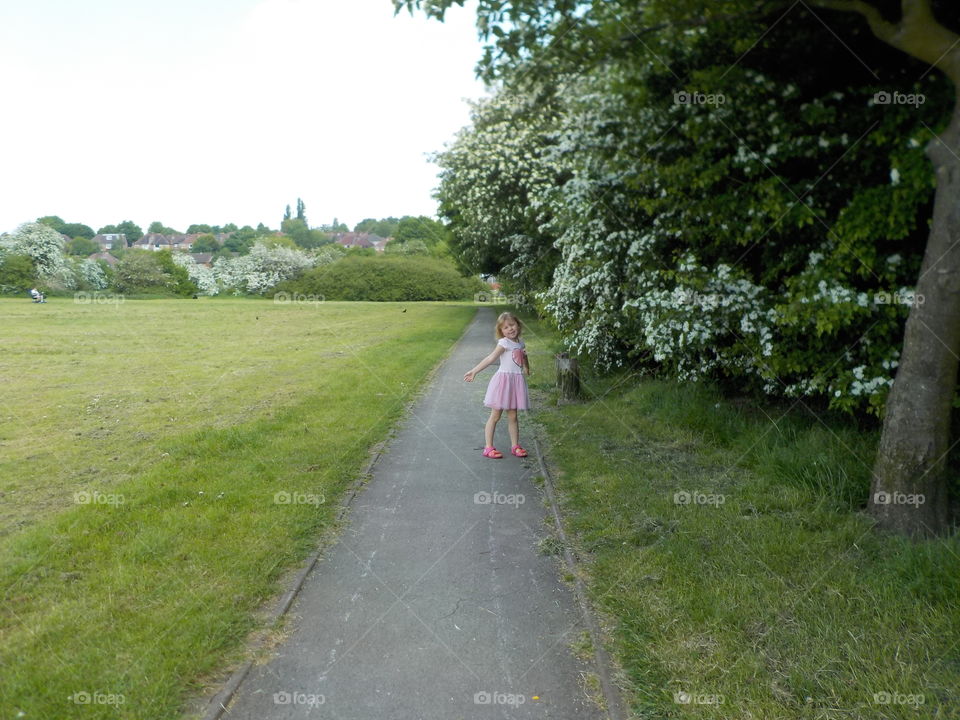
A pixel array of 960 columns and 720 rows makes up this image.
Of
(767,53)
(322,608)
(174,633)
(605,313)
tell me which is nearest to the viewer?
(174,633)

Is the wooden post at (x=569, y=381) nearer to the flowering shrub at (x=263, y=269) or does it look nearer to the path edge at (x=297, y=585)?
the path edge at (x=297, y=585)

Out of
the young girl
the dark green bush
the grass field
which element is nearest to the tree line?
the young girl

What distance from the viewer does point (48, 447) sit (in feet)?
26.9

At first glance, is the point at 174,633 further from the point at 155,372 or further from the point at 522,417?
the point at 155,372

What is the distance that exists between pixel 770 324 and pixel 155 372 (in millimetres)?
13182

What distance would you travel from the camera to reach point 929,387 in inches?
187

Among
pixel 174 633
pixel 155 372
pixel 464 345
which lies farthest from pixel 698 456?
pixel 464 345

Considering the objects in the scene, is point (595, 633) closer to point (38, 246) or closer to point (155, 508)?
point (155, 508)

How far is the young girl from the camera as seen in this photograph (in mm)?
7840

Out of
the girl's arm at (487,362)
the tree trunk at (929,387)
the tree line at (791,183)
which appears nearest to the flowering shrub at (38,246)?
the girl's arm at (487,362)

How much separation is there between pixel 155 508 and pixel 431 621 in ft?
10.2

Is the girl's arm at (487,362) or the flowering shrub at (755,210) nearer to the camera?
the flowering shrub at (755,210)

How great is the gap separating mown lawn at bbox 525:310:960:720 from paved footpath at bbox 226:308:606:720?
16.6 inches

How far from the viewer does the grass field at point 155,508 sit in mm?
3482
